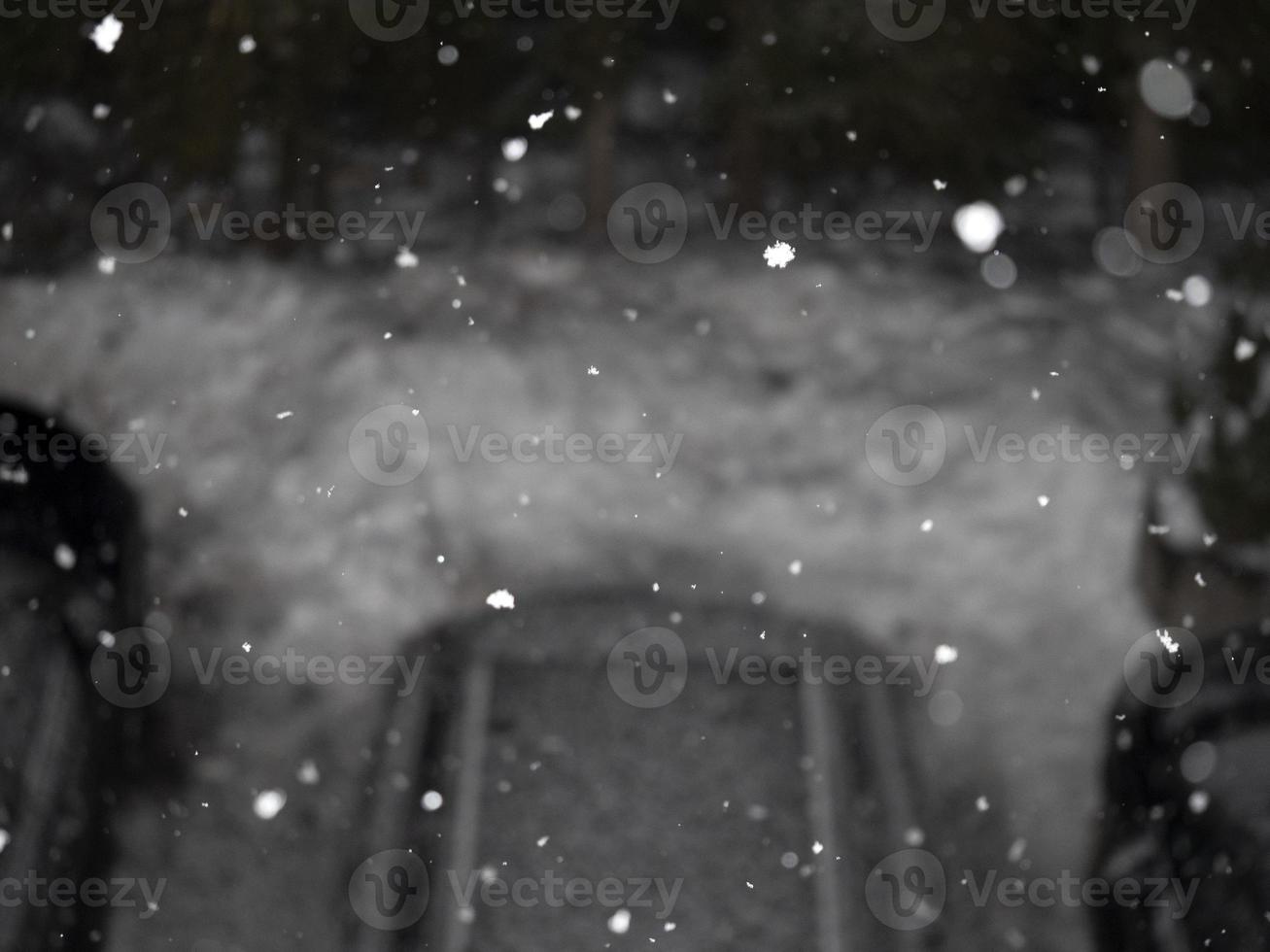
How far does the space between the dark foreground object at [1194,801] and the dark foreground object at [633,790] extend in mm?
235

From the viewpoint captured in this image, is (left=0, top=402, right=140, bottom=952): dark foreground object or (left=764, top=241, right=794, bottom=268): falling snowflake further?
(left=764, top=241, right=794, bottom=268): falling snowflake

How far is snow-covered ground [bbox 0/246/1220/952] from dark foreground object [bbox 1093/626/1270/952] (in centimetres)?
10

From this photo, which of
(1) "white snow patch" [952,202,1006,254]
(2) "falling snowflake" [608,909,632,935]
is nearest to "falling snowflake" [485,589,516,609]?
(2) "falling snowflake" [608,909,632,935]

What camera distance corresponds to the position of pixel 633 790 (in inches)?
61.7

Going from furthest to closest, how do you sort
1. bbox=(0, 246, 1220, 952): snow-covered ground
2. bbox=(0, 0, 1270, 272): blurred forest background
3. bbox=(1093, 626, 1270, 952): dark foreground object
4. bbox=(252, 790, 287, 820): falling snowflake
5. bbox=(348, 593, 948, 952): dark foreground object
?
bbox=(0, 0, 1270, 272): blurred forest background, bbox=(0, 246, 1220, 952): snow-covered ground, bbox=(252, 790, 287, 820): falling snowflake, bbox=(348, 593, 948, 952): dark foreground object, bbox=(1093, 626, 1270, 952): dark foreground object

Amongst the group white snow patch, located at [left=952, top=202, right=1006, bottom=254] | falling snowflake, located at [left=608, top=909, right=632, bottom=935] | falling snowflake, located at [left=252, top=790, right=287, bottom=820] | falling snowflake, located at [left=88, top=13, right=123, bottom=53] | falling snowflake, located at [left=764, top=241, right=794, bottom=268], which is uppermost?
falling snowflake, located at [left=88, top=13, right=123, bottom=53]

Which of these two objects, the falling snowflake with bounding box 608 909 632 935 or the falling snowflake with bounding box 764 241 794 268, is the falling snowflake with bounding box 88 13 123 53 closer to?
the falling snowflake with bounding box 764 241 794 268

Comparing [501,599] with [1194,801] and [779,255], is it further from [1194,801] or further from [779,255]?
[1194,801]

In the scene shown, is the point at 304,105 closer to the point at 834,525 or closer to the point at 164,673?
the point at 164,673

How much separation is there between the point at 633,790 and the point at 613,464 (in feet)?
1.77

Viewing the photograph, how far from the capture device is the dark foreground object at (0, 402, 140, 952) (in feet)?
4.27

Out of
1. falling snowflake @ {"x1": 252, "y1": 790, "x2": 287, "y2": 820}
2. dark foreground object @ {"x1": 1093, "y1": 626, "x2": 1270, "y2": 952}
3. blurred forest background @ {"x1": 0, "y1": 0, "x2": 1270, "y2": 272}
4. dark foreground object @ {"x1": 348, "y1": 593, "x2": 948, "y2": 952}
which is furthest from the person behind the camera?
blurred forest background @ {"x1": 0, "y1": 0, "x2": 1270, "y2": 272}

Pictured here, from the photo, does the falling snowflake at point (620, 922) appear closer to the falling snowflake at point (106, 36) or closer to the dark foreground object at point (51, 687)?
the dark foreground object at point (51, 687)

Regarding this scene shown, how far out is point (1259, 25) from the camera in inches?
76.9
